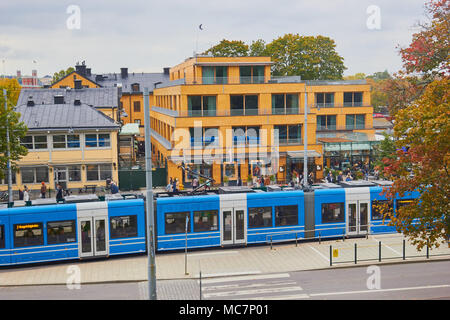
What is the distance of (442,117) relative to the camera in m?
13.9

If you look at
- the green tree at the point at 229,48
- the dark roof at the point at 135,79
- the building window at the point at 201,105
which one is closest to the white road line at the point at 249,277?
the building window at the point at 201,105

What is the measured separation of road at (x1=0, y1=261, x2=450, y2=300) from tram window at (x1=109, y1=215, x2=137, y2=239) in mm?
3608

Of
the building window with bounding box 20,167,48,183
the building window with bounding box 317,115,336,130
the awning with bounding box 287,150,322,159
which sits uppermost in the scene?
the building window with bounding box 317,115,336,130

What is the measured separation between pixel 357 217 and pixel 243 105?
886 inches

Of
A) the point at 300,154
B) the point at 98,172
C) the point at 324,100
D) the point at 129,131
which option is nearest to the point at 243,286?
the point at 98,172

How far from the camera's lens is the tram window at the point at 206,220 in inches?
907

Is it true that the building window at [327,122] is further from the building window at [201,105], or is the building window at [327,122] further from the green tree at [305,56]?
the building window at [201,105]

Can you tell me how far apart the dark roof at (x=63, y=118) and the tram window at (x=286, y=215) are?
19.6m

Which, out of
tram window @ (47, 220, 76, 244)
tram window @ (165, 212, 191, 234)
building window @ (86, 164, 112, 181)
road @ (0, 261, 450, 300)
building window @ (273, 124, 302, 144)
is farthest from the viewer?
building window @ (273, 124, 302, 144)

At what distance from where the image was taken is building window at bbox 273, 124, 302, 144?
4578 cm

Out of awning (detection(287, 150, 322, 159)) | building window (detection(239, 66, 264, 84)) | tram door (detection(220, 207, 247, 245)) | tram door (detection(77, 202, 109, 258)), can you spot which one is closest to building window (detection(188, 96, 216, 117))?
A: building window (detection(239, 66, 264, 84))

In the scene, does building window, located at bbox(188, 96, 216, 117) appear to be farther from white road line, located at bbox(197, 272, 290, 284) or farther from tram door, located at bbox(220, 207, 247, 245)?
white road line, located at bbox(197, 272, 290, 284)
